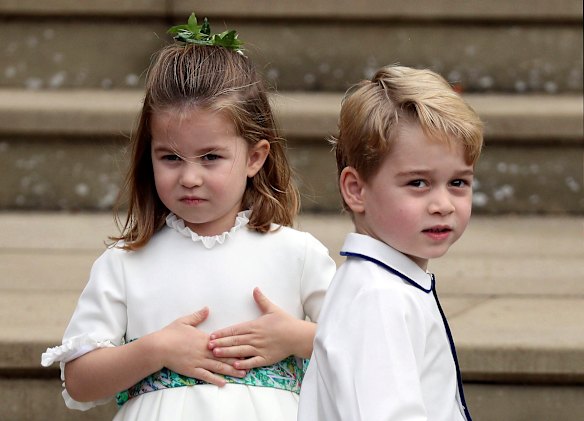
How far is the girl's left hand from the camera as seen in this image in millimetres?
2266

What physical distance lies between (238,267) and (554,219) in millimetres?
1897

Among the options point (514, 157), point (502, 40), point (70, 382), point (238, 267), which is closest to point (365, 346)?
point (238, 267)

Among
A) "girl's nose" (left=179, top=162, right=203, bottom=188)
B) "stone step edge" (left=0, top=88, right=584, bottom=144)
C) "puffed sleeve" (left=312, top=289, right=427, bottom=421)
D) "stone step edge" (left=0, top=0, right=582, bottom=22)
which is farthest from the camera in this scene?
"stone step edge" (left=0, top=0, right=582, bottom=22)

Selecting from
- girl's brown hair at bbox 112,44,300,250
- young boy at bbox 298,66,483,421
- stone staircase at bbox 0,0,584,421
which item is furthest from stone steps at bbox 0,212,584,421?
young boy at bbox 298,66,483,421

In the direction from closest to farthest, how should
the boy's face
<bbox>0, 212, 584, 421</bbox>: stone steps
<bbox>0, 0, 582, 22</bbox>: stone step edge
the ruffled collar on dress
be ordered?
the boy's face
the ruffled collar on dress
<bbox>0, 212, 584, 421</bbox>: stone steps
<bbox>0, 0, 582, 22</bbox>: stone step edge

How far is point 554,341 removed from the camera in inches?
107

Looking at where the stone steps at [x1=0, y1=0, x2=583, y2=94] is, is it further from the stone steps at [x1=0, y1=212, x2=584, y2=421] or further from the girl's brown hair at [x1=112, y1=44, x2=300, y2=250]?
the girl's brown hair at [x1=112, y1=44, x2=300, y2=250]

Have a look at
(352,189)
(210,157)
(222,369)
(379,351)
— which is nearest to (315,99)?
(210,157)

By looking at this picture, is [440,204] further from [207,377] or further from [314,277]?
[207,377]

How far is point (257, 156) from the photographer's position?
93.2 inches

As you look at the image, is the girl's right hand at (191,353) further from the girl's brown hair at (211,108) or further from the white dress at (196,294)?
the girl's brown hair at (211,108)

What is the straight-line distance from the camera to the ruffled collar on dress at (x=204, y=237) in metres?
2.34

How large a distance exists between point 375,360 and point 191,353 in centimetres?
57

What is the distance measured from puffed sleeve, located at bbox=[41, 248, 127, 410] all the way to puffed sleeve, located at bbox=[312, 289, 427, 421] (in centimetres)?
58
